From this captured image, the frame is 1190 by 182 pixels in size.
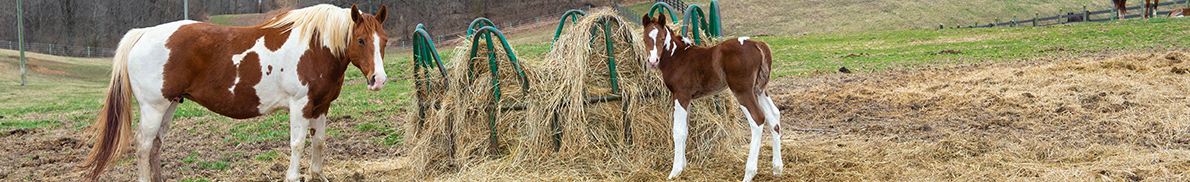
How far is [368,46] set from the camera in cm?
455

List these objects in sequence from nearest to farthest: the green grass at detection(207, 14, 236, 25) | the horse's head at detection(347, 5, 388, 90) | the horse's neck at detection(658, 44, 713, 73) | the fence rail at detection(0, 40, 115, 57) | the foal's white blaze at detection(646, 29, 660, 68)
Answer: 1. the foal's white blaze at detection(646, 29, 660, 68)
2. the horse's head at detection(347, 5, 388, 90)
3. the horse's neck at detection(658, 44, 713, 73)
4. the fence rail at detection(0, 40, 115, 57)
5. the green grass at detection(207, 14, 236, 25)

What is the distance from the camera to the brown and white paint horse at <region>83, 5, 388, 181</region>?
449 centimetres

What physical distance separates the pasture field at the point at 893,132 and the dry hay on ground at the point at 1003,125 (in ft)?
0.05

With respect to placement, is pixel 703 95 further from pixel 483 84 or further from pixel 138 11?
pixel 138 11

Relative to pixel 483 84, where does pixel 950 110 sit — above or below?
below

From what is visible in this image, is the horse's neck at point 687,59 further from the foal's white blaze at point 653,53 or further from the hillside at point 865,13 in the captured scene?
the hillside at point 865,13

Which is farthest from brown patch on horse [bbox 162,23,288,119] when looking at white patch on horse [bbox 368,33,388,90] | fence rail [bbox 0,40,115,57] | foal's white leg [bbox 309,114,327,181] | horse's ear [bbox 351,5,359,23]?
fence rail [bbox 0,40,115,57]

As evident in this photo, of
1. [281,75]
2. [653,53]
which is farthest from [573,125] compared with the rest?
[281,75]

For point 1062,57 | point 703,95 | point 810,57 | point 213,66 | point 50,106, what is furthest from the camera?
point 810,57

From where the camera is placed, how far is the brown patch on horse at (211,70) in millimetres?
4477

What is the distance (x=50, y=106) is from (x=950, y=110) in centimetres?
1477

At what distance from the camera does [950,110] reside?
8.06 metres

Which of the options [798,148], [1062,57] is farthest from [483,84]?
[1062,57]

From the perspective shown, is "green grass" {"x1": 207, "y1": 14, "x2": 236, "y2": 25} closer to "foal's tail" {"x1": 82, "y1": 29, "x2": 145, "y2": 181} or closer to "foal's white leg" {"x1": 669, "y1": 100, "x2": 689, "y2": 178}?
"foal's tail" {"x1": 82, "y1": 29, "x2": 145, "y2": 181}
